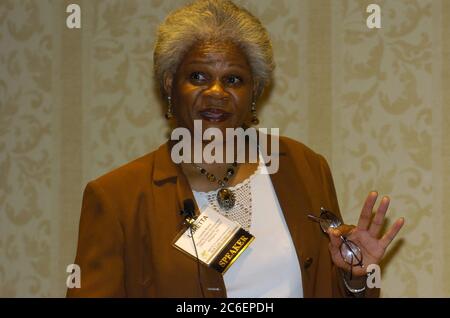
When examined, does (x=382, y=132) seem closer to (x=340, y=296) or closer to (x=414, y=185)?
(x=414, y=185)

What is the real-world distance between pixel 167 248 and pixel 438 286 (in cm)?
134

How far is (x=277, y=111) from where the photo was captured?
119 inches

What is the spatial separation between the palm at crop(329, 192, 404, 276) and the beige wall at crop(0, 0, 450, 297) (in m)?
0.87

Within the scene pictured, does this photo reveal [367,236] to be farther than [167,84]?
No

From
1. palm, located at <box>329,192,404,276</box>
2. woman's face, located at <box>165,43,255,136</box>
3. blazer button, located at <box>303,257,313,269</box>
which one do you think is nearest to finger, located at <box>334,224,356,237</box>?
palm, located at <box>329,192,404,276</box>

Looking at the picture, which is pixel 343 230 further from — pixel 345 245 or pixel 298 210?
pixel 298 210

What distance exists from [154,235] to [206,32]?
63cm

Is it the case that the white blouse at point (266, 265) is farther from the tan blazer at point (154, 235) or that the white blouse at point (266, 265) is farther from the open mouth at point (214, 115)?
the open mouth at point (214, 115)

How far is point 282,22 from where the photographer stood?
9.84 ft

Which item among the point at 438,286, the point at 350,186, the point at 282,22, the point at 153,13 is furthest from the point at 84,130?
the point at 438,286

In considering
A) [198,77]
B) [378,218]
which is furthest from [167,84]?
[378,218]

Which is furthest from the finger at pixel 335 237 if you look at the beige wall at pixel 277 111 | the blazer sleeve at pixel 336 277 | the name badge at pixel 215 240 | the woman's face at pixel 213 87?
the beige wall at pixel 277 111

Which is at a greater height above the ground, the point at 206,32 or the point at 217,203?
the point at 206,32

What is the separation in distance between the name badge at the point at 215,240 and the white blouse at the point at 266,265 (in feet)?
0.12
